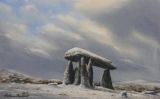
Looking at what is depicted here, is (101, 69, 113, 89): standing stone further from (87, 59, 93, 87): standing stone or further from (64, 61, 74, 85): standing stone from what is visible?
(64, 61, 74, 85): standing stone

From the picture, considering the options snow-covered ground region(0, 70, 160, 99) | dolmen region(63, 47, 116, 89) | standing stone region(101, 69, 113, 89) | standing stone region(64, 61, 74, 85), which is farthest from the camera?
standing stone region(101, 69, 113, 89)

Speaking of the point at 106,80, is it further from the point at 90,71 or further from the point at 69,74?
the point at 69,74

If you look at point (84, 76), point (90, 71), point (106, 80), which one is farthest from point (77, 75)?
point (106, 80)

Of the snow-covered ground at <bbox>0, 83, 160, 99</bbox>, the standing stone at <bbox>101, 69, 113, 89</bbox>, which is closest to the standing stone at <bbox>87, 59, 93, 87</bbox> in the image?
the snow-covered ground at <bbox>0, 83, 160, 99</bbox>

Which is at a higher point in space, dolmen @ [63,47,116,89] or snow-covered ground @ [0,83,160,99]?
dolmen @ [63,47,116,89]

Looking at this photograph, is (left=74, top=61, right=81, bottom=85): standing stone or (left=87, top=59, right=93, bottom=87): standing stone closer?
(left=74, top=61, right=81, bottom=85): standing stone

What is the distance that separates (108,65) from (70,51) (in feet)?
23.4

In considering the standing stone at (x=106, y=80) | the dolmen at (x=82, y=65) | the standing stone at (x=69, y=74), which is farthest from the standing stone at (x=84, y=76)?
the standing stone at (x=106, y=80)

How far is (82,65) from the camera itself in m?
66.0

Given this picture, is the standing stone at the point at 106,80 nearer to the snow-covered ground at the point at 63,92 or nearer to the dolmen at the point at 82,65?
the dolmen at the point at 82,65

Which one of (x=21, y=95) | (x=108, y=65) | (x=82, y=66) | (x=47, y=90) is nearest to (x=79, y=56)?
(x=82, y=66)

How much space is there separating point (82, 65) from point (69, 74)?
3.70 m

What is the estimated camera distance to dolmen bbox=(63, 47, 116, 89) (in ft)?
215

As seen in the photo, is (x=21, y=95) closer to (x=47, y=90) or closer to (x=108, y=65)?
(x=47, y=90)
